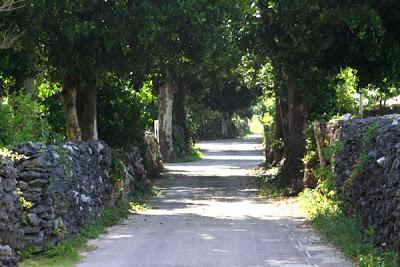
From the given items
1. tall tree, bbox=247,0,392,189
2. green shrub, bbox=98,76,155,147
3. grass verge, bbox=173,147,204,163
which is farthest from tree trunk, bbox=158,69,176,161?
tall tree, bbox=247,0,392,189

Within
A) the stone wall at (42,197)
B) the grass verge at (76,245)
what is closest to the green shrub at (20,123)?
the stone wall at (42,197)

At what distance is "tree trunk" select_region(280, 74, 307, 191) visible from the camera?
78.2 feet

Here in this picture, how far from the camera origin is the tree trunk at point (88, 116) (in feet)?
69.8

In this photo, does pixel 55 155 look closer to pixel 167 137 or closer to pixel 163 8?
pixel 163 8

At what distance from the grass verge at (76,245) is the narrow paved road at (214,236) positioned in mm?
228

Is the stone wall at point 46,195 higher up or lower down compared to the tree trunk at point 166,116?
lower down

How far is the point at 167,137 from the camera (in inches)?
1601

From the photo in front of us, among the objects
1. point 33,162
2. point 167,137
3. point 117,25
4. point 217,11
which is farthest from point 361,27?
point 167,137

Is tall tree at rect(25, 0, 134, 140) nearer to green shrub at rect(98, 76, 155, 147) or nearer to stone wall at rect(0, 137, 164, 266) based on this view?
green shrub at rect(98, 76, 155, 147)

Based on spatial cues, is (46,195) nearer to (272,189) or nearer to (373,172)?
(373,172)

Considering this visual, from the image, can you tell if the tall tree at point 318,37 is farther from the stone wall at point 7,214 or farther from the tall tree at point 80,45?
the stone wall at point 7,214

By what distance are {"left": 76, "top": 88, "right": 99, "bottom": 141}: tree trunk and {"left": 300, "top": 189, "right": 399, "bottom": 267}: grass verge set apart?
19.8 ft

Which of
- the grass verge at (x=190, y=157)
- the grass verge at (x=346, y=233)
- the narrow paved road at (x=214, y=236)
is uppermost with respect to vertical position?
the grass verge at (x=190, y=157)

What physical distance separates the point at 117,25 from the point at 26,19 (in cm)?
205
